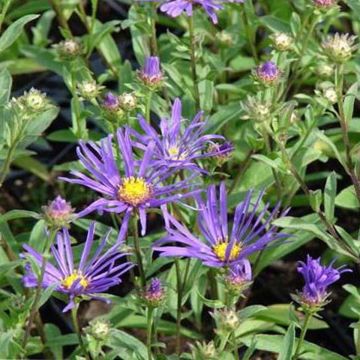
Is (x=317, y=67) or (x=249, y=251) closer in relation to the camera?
(x=249, y=251)

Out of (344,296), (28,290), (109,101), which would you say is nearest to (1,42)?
(109,101)

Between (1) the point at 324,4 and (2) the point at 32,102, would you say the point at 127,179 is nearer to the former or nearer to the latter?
(2) the point at 32,102

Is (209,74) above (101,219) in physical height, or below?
above

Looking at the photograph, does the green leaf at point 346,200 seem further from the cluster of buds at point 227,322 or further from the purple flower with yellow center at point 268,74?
the cluster of buds at point 227,322

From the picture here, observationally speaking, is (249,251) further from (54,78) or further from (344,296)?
(54,78)

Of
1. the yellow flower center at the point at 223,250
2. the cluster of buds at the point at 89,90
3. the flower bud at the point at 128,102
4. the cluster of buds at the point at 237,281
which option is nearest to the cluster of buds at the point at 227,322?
the cluster of buds at the point at 237,281

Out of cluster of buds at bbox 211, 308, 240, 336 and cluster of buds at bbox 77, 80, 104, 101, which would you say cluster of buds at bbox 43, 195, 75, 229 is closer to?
cluster of buds at bbox 211, 308, 240, 336
